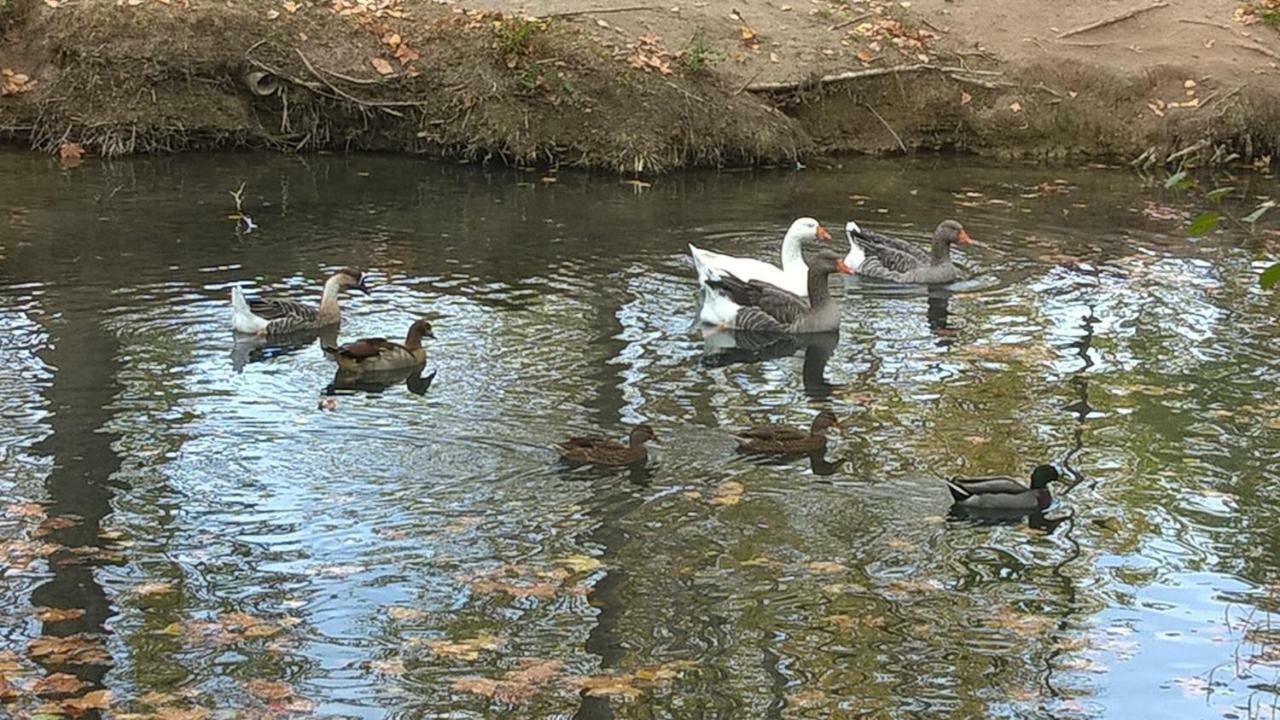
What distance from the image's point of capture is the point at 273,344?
13.3 metres

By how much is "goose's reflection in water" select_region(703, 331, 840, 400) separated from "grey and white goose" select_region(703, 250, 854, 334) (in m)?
0.08

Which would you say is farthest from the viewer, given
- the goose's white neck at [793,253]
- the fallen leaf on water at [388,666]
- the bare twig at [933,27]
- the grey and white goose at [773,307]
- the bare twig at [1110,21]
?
the bare twig at [1110,21]

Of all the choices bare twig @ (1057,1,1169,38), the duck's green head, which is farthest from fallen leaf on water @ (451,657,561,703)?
bare twig @ (1057,1,1169,38)

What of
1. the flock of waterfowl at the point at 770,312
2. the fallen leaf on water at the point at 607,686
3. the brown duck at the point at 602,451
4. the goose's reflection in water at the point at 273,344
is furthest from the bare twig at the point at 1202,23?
the fallen leaf on water at the point at 607,686

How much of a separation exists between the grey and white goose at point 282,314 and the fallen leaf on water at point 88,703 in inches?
237

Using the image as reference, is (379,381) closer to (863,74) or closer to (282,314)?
(282,314)

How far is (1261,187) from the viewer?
2092cm

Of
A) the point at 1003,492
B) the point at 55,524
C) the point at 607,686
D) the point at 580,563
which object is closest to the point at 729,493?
the point at 580,563

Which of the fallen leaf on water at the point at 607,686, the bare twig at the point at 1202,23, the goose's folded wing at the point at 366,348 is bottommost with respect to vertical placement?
the fallen leaf on water at the point at 607,686

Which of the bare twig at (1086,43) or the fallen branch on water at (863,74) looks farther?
the bare twig at (1086,43)

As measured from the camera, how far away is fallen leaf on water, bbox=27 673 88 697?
7.44 meters

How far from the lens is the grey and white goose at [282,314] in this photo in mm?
13203

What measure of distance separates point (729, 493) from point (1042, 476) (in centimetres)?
178

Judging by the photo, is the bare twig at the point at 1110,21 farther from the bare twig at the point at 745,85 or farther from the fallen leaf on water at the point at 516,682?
the fallen leaf on water at the point at 516,682
